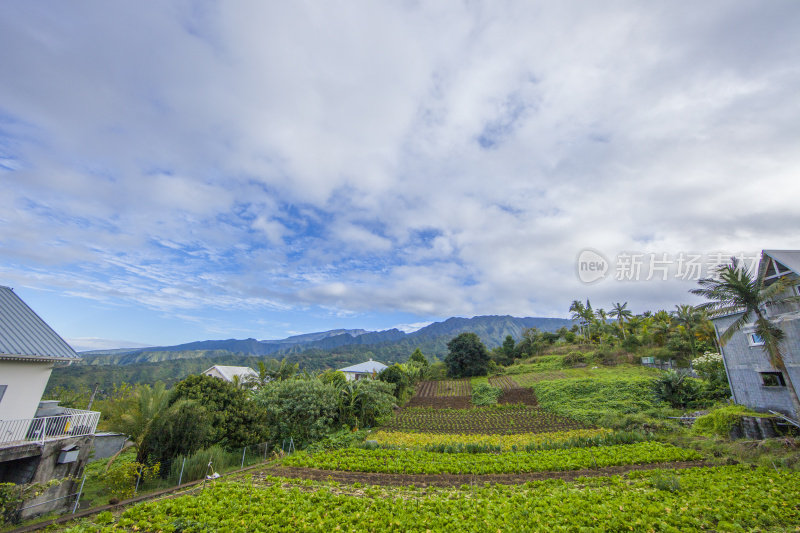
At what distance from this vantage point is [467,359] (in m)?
48.6

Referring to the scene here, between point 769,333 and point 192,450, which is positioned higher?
point 769,333

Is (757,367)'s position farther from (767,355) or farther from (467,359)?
(467,359)

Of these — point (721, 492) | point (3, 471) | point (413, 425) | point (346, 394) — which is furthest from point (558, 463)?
point (3, 471)

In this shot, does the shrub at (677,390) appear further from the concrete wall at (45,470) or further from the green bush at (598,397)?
the concrete wall at (45,470)

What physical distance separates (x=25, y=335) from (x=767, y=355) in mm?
34817

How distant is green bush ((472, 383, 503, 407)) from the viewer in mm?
32634

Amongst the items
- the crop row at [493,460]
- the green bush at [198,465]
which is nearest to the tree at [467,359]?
the crop row at [493,460]

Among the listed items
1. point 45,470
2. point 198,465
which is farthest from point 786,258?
point 45,470

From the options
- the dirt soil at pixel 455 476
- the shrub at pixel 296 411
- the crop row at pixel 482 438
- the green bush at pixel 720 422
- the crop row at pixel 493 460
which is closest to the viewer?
the dirt soil at pixel 455 476

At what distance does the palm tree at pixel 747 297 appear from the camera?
14133 millimetres

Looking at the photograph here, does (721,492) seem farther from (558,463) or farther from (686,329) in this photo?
(686,329)

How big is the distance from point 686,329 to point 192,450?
1871 inches

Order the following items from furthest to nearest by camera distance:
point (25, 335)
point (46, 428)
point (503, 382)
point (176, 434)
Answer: point (503, 382), point (176, 434), point (25, 335), point (46, 428)

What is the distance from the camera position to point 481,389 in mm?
36625
